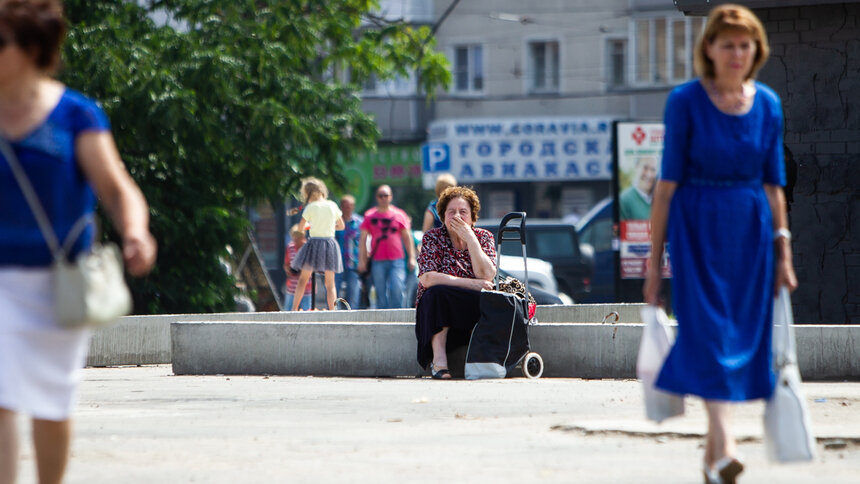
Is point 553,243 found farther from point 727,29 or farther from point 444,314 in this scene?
point 727,29

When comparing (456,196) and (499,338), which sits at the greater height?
(456,196)

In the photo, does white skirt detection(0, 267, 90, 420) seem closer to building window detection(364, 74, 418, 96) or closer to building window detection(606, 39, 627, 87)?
building window detection(606, 39, 627, 87)

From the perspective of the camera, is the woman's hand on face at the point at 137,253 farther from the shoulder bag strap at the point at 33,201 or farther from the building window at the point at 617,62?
the building window at the point at 617,62

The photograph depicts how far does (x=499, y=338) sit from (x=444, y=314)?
0.51 m

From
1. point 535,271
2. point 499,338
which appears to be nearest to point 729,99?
point 499,338

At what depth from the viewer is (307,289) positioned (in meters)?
19.0

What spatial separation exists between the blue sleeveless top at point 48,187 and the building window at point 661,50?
38.7 meters

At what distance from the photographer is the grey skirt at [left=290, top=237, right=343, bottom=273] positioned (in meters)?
17.8

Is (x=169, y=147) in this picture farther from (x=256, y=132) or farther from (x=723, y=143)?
(x=723, y=143)

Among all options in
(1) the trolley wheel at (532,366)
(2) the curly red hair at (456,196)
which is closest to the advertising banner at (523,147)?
(2) the curly red hair at (456,196)

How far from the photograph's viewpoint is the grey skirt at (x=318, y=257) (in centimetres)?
1784

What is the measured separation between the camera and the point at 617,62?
143ft

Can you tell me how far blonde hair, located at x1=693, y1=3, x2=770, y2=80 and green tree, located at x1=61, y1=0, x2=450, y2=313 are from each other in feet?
44.3

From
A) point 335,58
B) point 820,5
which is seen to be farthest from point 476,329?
point 335,58
